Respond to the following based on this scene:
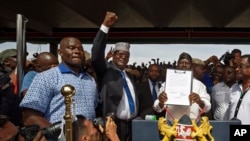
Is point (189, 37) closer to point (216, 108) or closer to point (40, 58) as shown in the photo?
point (216, 108)

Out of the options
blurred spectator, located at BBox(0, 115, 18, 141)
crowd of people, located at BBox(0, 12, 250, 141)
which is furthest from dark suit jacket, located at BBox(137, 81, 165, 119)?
blurred spectator, located at BBox(0, 115, 18, 141)

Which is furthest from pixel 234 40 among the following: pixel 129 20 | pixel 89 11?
pixel 89 11

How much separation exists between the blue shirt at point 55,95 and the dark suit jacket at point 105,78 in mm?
424

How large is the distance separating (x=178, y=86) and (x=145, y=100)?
3.31ft

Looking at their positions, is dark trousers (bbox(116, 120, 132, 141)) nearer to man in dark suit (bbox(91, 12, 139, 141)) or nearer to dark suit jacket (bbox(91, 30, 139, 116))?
man in dark suit (bbox(91, 12, 139, 141))

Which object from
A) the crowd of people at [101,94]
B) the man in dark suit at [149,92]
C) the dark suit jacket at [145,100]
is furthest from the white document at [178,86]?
the dark suit jacket at [145,100]

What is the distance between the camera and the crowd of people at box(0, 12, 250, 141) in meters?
2.56

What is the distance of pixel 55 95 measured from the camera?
266 cm

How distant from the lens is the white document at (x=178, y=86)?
9.63 feet

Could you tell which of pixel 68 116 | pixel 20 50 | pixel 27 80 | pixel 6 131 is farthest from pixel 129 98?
pixel 68 116

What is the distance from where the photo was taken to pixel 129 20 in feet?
27.9

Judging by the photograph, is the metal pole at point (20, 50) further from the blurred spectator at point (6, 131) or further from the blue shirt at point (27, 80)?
the blurred spectator at point (6, 131)

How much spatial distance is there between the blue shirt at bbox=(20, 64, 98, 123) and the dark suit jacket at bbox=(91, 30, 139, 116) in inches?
16.7

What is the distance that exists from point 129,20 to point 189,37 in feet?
3.88
